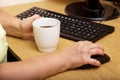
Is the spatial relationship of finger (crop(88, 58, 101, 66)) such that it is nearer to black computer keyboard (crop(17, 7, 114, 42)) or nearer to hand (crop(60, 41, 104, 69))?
hand (crop(60, 41, 104, 69))

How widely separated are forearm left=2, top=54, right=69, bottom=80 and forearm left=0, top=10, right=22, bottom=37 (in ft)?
0.83

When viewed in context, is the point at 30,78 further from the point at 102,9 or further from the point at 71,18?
the point at 102,9

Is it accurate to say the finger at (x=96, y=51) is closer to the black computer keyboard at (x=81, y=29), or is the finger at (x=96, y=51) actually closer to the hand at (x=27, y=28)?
the black computer keyboard at (x=81, y=29)

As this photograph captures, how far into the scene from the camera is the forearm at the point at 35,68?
0.71 m

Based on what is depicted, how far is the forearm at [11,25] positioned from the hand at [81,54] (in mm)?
271

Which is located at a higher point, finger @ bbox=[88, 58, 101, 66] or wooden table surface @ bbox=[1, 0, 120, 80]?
finger @ bbox=[88, 58, 101, 66]

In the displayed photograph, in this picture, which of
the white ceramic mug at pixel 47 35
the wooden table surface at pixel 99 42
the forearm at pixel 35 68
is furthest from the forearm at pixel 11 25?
the forearm at pixel 35 68

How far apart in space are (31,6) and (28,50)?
479 millimetres

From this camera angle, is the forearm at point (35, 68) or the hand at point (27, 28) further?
the hand at point (27, 28)

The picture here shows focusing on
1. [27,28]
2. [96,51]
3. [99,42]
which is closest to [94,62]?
[96,51]

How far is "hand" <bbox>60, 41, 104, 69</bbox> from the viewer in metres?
0.75

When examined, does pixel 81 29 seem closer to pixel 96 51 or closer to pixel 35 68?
pixel 96 51

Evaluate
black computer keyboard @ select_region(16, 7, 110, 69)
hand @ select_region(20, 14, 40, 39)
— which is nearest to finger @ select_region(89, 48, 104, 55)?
black computer keyboard @ select_region(16, 7, 110, 69)

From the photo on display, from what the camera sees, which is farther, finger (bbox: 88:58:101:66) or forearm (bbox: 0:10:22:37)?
forearm (bbox: 0:10:22:37)
